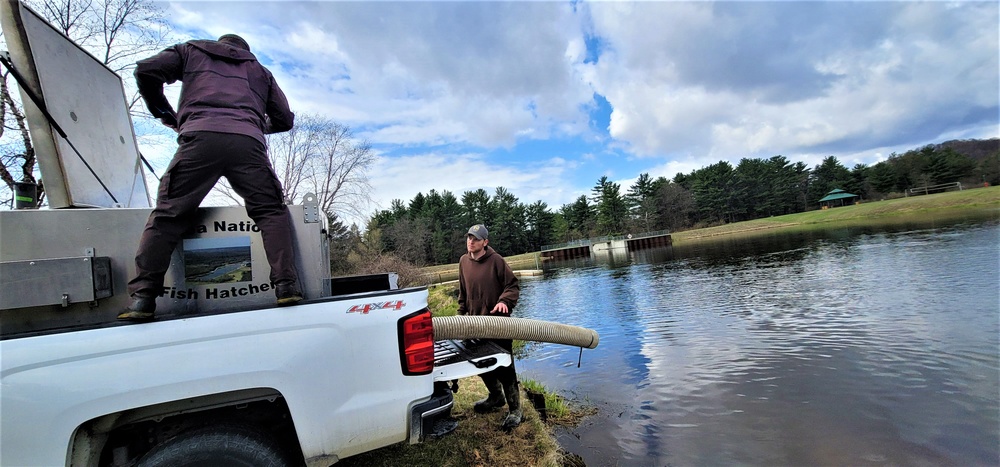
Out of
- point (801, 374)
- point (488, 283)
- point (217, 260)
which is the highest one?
point (217, 260)

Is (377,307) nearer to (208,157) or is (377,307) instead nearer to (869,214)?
(208,157)

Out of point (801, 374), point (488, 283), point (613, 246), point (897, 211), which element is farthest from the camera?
point (613, 246)

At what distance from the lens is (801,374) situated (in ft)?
21.9

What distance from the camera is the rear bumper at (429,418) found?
241cm

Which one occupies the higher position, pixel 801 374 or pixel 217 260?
pixel 217 260

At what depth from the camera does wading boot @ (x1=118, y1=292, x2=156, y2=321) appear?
2.04 metres

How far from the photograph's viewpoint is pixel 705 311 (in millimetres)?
12250

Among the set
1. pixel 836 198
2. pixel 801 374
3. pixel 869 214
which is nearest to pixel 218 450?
pixel 801 374

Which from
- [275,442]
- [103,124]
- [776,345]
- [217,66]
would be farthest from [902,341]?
[103,124]

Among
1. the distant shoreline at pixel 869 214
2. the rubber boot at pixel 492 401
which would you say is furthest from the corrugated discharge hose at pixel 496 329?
the distant shoreline at pixel 869 214

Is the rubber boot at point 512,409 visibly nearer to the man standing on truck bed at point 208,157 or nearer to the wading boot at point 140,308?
the man standing on truck bed at point 208,157

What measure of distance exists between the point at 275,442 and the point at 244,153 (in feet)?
5.55

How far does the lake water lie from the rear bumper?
300 centimetres

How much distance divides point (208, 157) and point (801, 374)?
8380 mm
